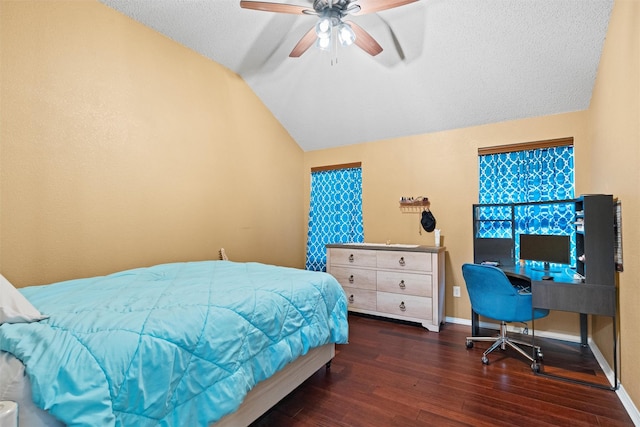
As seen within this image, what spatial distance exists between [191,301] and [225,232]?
2.02 meters

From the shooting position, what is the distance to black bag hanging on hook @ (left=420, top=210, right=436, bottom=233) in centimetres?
375

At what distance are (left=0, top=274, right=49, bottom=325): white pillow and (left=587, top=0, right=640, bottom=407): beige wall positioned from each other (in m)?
3.01

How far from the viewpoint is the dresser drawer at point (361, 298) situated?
3734mm

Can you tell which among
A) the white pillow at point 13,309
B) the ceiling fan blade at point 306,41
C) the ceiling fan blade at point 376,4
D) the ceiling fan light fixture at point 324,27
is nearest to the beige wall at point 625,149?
the ceiling fan blade at point 376,4

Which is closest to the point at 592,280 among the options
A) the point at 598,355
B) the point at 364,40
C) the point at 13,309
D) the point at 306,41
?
the point at 598,355

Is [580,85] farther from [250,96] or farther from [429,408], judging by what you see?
[250,96]

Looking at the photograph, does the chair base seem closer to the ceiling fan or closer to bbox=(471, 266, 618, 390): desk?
bbox=(471, 266, 618, 390): desk

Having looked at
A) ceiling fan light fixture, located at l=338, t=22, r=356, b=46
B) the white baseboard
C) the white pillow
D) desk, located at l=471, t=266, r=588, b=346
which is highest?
ceiling fan light fixture, located at l=338, t=22, r=356, b=46

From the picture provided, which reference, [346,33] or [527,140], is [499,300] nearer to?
[527,140]

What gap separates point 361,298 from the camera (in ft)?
12.5

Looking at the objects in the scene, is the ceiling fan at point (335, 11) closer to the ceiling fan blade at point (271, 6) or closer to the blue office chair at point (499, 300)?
the ceiling fan blade at point (271, 6)

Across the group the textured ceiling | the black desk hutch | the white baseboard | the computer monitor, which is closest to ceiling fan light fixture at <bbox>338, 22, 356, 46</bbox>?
the textured ceiling

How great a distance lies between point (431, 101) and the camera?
3.41 m

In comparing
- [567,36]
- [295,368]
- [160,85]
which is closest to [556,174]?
[567,36]
